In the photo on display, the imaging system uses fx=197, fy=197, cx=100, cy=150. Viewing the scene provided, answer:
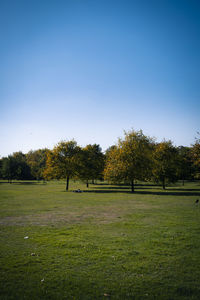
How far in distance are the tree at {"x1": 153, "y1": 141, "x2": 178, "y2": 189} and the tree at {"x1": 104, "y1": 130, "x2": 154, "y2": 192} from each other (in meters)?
5.12

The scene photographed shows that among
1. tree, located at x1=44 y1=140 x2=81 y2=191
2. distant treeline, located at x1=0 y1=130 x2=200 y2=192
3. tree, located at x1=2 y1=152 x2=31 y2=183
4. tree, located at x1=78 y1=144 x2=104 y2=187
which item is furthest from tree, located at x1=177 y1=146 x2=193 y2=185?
tree, located at x1=2 y1=152 x2=31 y2=183

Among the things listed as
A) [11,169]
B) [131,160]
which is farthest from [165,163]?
[11,169]

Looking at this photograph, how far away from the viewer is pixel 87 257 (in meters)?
8.85

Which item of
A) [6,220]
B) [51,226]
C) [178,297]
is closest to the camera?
[178,297]

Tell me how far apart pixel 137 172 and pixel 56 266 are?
37038mm

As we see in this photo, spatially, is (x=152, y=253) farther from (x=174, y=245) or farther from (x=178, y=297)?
(x=178, y=297)

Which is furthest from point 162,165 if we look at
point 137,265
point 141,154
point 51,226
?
point 137,265

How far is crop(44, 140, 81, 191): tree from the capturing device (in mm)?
51156

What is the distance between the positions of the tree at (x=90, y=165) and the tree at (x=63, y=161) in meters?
1.65

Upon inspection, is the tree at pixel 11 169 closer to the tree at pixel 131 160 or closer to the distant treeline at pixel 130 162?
the distant treeline at pixel 130 162

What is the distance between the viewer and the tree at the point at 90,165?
53.8 meters

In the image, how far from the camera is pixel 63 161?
172 feet

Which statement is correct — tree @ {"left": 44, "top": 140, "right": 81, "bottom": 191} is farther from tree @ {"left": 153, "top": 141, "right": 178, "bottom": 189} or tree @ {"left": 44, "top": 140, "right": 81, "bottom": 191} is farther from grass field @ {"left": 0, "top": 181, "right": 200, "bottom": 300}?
grass field @ {"left": 0, "top": 181, "right": 200, "bottom": 300}

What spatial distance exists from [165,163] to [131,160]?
1148 centimetres
